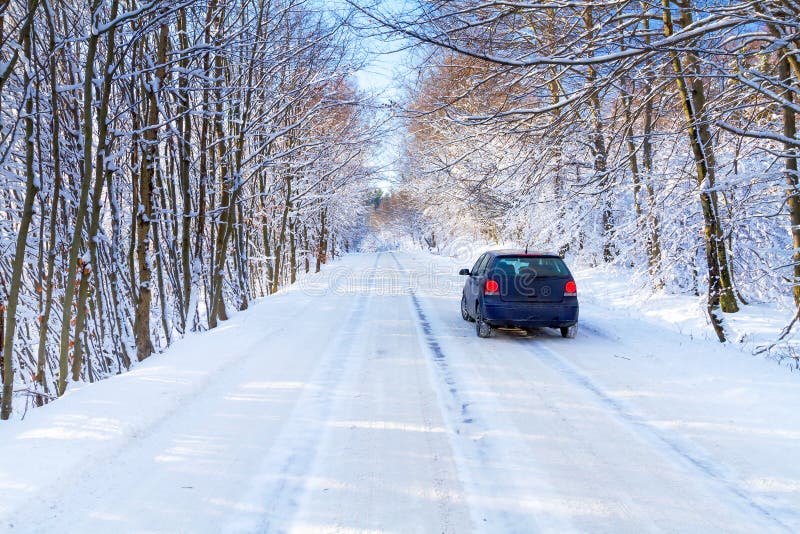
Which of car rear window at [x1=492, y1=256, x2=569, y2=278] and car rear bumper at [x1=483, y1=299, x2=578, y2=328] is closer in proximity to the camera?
car rear bumper at [x1=483, y1=299, x2=578, y2=328]

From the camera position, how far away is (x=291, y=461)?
3.69 meters

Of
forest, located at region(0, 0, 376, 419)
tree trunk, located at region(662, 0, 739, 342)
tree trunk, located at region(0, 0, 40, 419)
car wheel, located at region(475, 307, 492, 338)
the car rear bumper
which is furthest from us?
car wheel, located at region(475, 307, 492, 338)

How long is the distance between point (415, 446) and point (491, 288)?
4.88m

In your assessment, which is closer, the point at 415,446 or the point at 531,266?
the point at 415,446

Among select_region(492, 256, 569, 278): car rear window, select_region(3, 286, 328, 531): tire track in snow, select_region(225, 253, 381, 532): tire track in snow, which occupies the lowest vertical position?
select_region(225, 253, 381, 532): tire track in snow

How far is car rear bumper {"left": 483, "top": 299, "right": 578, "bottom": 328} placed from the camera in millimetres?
8336

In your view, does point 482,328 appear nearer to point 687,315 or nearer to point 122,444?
point 687,315

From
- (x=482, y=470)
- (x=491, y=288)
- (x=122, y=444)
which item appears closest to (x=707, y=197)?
(x=491, y=288)

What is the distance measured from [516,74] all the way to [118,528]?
7.09m

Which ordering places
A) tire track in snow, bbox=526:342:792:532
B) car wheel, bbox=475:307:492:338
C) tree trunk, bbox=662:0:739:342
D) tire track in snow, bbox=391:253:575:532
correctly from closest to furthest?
tire track in snow, bbox=391:253:575:532 → tire track in snow, bbox=526:342:792:532 → tree trunk, bbox=662:0:739:342 → car wheel, bbox=475:307:492:338

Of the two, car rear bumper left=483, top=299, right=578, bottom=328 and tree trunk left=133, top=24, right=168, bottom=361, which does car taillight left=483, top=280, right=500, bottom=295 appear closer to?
car rear bumper left=483, top=299, right=578, bottom=328

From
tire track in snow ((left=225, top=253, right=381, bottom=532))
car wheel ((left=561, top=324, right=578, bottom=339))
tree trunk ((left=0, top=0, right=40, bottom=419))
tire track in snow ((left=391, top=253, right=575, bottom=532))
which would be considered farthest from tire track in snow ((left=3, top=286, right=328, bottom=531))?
car wheel ((left=561, top=324, right=578, bottom=339))

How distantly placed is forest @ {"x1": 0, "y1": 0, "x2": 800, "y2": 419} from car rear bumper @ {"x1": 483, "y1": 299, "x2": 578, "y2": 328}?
2.08 meters

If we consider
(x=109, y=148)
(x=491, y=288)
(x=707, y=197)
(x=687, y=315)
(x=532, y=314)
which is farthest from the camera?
(x=687, y=315)
